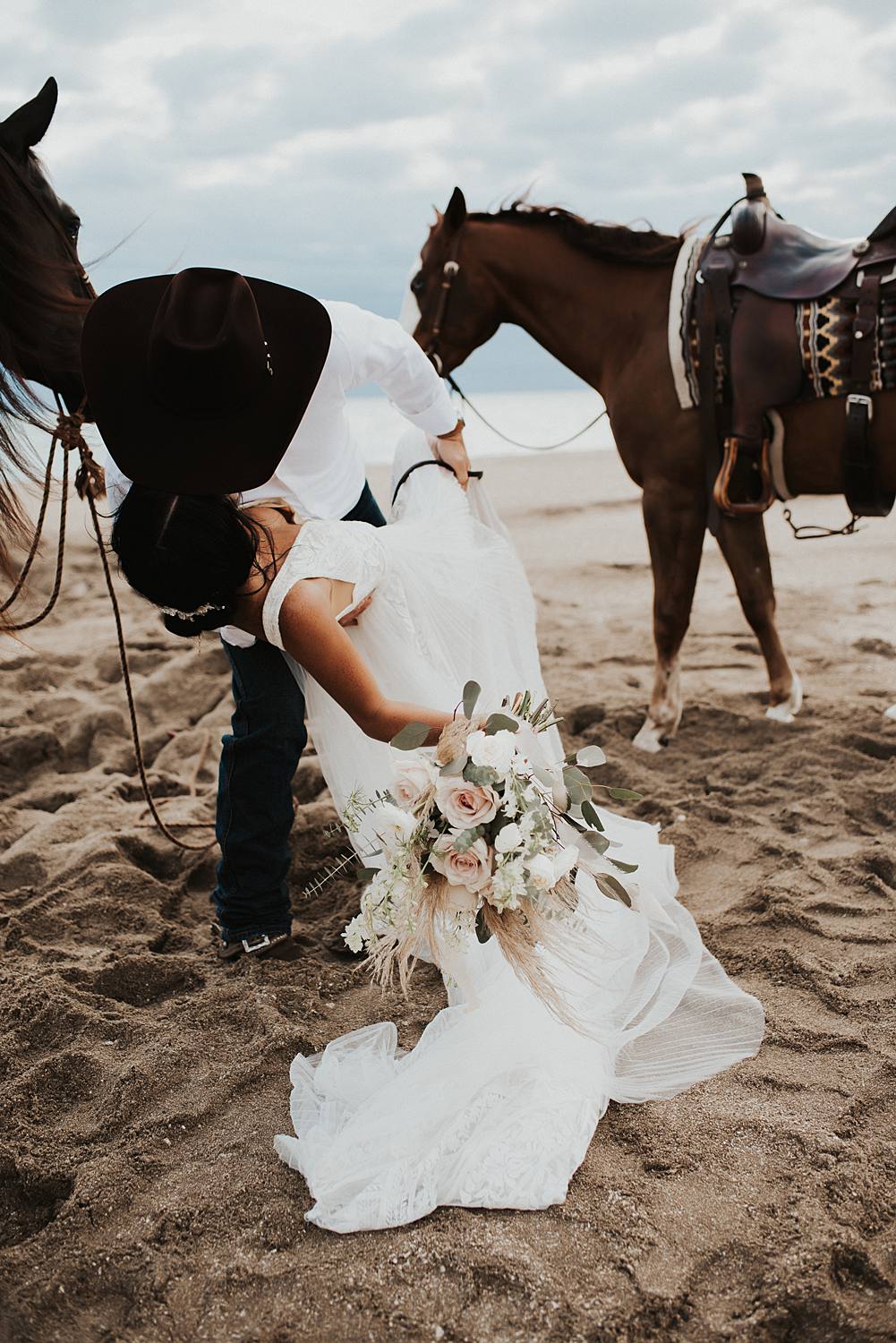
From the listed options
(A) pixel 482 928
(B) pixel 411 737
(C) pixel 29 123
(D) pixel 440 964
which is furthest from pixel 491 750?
(C) pixel 29 123

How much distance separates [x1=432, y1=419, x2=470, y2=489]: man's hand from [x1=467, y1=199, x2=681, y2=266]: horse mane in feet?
5.18

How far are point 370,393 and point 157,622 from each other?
95.4ft

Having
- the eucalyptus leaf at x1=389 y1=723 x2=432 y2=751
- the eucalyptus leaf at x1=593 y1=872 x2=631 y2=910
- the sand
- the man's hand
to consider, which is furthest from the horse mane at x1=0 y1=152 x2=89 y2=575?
the eucalyptus leaf at x1=593 y1=872 x2=631 y2=910

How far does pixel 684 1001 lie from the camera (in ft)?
7.95

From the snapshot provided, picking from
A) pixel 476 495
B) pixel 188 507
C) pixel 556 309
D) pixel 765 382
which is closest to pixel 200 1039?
pixel 188 507

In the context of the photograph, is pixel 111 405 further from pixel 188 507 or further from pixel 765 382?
pixel 765 382

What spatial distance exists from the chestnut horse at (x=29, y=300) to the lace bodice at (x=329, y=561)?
0.91 m

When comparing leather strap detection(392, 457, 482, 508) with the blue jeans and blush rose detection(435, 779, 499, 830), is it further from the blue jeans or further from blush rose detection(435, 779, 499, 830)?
blush rose detection(435, 779, 499, 830)

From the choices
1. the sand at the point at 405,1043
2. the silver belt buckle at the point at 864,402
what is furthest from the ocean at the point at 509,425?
the silver belt buckle at the point at 864,402

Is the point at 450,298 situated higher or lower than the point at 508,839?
higher

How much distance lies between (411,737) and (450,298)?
2977 mm

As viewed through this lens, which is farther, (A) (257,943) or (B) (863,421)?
(B) (863,421)

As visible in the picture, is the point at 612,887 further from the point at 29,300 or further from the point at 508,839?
the point at 29,300

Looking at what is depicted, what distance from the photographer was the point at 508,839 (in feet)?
5.98
